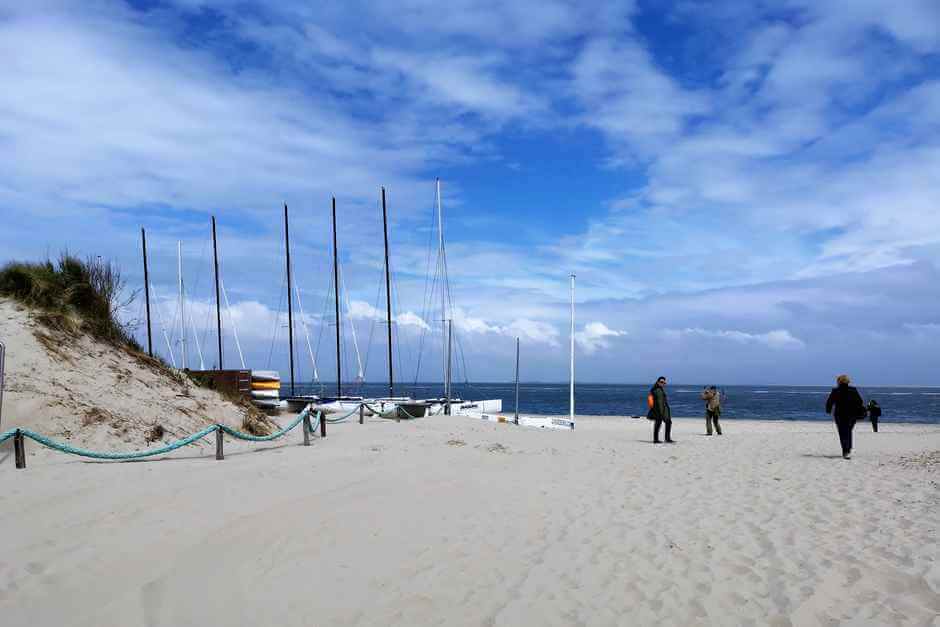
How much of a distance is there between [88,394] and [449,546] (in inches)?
338

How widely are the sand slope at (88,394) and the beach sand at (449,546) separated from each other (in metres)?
1.18

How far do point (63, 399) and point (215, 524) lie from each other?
6.14 meters

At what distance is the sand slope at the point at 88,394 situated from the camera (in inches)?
432

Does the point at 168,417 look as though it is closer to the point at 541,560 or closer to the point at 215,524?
the point at 215,524

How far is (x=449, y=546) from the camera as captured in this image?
6.63 m

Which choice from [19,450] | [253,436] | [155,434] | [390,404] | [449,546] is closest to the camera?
[449,546]

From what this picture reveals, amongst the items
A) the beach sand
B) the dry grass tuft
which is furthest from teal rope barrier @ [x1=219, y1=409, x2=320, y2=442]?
the dry grass tuft

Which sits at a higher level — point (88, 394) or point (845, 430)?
point (88, 394)

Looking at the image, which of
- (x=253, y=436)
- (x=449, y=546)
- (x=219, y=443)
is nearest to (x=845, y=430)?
(x=449, y=546)

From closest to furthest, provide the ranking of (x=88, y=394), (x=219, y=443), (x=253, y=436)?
1. (x=219, y=443)
2. (x=88, y=394)
3. (x=253, y=436)

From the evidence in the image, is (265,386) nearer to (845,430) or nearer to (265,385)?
(265,385)

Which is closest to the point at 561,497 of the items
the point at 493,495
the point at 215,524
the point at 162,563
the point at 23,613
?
the point at 493,495

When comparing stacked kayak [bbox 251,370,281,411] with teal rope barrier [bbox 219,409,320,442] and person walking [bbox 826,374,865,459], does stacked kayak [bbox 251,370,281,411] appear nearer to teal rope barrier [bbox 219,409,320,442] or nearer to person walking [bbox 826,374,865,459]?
teal rope barrier [bbox 219,409,320,442]

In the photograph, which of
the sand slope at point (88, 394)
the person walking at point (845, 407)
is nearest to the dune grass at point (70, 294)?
the sand slope at point (88, 394)
